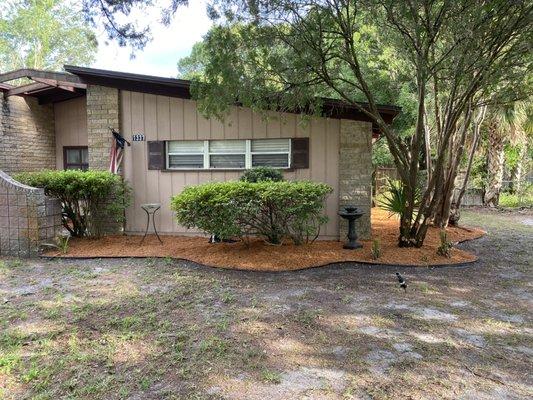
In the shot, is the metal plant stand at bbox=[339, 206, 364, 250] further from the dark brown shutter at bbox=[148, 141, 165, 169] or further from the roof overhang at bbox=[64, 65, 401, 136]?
the dark brown shutter at bbox=[148, 141, 165, 169]

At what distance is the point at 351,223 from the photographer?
697 centimetres

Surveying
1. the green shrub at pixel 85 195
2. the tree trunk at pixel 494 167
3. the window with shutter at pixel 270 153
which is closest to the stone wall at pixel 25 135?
the green shrub at pixel 85 195

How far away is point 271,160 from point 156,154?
2.43 meters

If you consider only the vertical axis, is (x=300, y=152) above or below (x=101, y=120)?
below

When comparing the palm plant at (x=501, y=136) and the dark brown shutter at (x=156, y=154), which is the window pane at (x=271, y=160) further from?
the palm plant at (x=501, y=136)

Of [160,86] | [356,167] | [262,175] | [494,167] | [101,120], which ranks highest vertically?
[160,86]

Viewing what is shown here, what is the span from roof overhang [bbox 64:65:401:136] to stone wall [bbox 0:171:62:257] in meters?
2.69

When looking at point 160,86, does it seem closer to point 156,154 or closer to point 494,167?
point 156,154

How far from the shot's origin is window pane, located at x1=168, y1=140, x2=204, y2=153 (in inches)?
321

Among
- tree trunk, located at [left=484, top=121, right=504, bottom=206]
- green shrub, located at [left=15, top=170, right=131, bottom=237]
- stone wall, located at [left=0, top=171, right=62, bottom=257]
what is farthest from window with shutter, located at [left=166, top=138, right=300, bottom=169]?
tree trunk, located at [left=484, top=121, right=504, bottom=206]

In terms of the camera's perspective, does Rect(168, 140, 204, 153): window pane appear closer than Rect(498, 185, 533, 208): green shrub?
Yes

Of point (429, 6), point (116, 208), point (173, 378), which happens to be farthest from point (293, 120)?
point (173, 378)

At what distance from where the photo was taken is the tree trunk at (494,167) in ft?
48.8

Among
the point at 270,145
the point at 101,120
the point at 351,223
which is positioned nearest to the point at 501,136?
the point at 351,223
